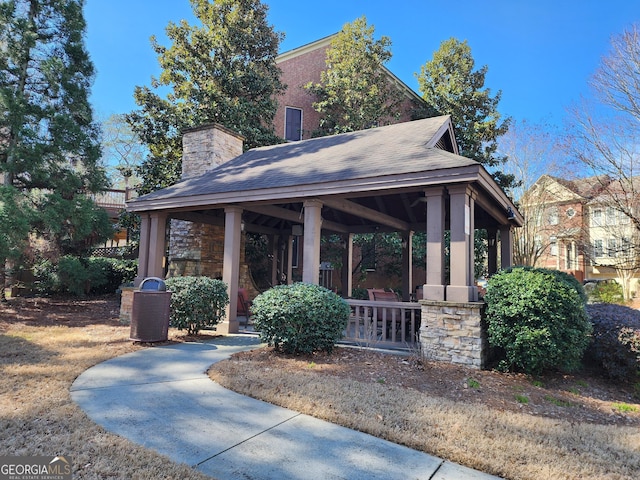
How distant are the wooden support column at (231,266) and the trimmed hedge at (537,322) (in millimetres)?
4856

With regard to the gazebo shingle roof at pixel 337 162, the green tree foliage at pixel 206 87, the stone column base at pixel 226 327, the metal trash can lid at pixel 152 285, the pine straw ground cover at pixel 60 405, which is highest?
the green tree foliage at pixel 206 87

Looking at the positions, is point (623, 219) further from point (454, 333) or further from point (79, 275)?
point (79, 275)

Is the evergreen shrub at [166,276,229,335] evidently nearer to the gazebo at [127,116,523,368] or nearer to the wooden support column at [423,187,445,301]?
the gazebo at [127,116,523,368]

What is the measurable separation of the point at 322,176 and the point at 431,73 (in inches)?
545

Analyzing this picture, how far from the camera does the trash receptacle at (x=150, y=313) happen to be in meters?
Result: 6.40

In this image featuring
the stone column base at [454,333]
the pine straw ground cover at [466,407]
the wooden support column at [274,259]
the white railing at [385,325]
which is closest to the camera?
the pine straw ground cover at [466,407]

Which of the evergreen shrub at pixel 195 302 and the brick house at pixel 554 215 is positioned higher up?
the brick house at pixel 554 215

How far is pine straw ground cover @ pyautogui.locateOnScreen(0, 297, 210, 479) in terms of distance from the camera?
251cm

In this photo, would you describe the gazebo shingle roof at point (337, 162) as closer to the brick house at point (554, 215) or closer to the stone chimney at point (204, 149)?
the stone chimney at point (204, 149)

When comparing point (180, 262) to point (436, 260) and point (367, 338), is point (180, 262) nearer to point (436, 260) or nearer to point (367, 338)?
point (367, 338)

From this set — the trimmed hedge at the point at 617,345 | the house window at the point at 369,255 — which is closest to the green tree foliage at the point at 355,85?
the house window at the point at 369,255

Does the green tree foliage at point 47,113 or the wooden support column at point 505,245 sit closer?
the green tree foliage at point 47,113

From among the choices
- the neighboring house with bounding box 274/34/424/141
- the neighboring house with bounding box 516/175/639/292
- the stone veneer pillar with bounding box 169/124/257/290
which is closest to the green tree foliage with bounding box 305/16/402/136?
the neighboring house with bounding box 274/34/424/141

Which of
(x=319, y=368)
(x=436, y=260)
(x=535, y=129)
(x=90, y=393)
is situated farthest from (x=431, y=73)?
(x=90, y=393)
